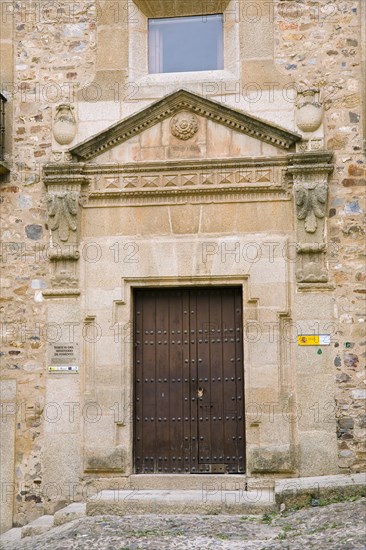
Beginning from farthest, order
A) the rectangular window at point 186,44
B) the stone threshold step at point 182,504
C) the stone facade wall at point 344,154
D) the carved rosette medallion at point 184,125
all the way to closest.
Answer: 1. the rectangular window at point 186,44
2. the carved rosette medallion at point 184,125
3. the stone facade wall at point 344,154
4. the stone threshold step at point 182,504

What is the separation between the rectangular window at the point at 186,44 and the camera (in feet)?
31.6

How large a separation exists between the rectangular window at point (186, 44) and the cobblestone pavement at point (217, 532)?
5.00m

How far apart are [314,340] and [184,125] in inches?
108

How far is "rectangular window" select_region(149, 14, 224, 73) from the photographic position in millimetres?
9641

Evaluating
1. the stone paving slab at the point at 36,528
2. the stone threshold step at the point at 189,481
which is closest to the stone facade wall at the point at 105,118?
the stone paving slab at the point at 36,528

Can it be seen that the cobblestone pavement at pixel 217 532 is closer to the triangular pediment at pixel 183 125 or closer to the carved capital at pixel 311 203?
the carved capital at pixel 311 203

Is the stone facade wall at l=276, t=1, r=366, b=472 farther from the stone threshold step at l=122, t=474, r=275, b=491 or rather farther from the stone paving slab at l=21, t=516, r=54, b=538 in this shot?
the stone paving slab at l=21, t=516, r=54, b=538

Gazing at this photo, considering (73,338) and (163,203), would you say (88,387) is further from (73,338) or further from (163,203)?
(163,203)

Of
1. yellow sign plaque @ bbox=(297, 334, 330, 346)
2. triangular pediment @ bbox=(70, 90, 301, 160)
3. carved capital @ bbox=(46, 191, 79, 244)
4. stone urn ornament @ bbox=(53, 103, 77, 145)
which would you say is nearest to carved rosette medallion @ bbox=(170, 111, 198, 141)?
triangular pediment @ bbox=(70, 90, 301, 160)

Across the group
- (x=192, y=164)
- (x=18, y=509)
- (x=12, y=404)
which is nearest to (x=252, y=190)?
(x=192, y=164)

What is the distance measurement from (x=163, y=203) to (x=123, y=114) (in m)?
1.13

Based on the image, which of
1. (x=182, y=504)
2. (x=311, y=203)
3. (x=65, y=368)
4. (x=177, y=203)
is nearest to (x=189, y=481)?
(x=182, y=504)

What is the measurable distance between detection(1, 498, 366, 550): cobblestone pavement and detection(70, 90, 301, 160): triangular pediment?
3.91m

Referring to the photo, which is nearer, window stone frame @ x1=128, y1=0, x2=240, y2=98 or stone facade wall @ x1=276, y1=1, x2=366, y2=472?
stone facade wall @ x1=276, y1=1, x2=366, y2=472
